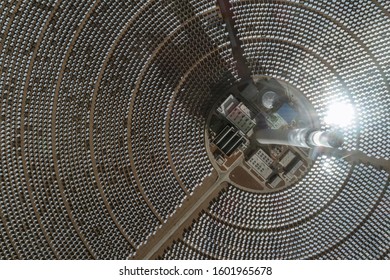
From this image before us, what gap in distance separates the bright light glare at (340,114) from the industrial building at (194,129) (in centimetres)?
5

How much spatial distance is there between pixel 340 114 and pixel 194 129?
633cm

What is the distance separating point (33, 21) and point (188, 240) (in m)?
11.1

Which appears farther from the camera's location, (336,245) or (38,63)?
(336,245)

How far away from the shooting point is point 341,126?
18172 mm

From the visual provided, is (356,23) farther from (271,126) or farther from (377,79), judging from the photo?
(271,126)

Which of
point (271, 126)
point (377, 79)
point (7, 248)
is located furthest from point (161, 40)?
point (7, 248)

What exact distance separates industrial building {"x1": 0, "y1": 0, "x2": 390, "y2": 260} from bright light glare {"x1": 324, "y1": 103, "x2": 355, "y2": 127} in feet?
0.17

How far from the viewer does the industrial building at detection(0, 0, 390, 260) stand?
17.4 m

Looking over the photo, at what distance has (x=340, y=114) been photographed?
1819 cm

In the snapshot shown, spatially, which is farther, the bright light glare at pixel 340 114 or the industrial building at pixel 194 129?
the bright light glare at pixel 340 114

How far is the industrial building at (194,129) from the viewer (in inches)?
687

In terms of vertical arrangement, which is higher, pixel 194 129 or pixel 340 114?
pixel 340 114

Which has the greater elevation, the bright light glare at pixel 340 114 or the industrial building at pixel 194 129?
the bright light glare at pixel 340 114

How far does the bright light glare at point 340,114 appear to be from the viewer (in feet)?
59.4
